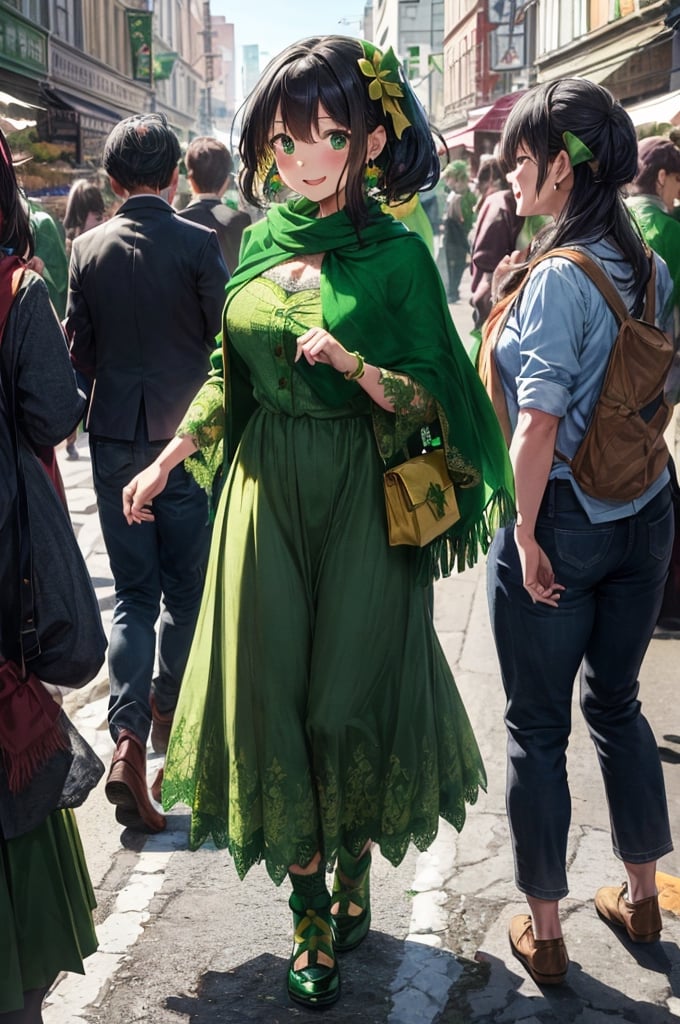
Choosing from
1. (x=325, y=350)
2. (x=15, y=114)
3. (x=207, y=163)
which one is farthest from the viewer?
(x=15, y=114)

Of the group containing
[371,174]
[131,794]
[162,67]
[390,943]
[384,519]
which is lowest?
[390,943]

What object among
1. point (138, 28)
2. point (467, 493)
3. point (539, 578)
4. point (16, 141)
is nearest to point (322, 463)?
point (467, 493)

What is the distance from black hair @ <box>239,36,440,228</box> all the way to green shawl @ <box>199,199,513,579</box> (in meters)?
0.08

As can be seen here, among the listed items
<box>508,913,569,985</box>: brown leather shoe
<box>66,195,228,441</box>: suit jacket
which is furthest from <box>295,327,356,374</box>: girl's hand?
<box>66,195,228,441</box>: suit jacket

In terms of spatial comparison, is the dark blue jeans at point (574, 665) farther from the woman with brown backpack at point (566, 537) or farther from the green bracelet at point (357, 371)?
the green bracelet at point (357, 371)

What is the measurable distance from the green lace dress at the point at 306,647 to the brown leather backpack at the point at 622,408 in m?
0.38

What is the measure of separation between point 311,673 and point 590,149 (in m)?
1.27

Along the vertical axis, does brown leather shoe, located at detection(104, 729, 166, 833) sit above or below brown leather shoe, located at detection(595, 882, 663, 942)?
above

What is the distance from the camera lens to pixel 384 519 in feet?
9.37

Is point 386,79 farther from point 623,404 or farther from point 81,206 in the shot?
point 81,206

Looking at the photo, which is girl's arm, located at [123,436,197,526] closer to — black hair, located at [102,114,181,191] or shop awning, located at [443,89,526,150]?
black hair, located at [102,114,181,191]

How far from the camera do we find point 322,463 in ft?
9.29

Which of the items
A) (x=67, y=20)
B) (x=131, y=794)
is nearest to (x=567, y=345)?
(x=131, y=794)

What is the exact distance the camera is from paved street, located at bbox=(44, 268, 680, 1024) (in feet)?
9.32
